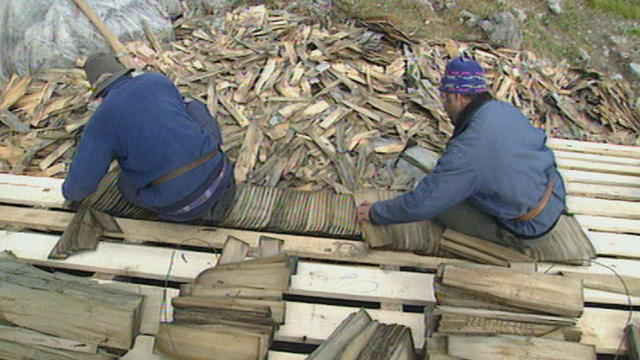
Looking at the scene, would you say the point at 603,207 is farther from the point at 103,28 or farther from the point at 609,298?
the point at 103,28

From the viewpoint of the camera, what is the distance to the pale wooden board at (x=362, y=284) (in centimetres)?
301

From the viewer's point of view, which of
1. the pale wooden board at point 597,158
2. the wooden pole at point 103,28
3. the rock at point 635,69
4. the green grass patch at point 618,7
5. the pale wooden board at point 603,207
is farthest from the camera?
the green grass patch at point 618,7

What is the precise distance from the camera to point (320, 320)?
285 cm

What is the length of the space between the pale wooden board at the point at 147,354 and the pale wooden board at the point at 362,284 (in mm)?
455

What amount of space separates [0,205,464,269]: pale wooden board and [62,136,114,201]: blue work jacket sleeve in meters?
0.57

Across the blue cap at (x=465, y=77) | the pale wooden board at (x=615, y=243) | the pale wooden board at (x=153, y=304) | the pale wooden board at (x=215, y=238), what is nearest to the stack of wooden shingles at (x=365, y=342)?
the pale wooden board at (x=215, y=238)

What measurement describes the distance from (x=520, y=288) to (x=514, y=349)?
1.27 feet

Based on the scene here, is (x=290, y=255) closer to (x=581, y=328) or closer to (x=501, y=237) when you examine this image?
(x=501, y=237)

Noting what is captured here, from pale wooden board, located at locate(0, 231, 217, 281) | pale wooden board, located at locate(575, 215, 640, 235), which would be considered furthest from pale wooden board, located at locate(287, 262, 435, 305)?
pale wooden board, located at locate(575, 215, 640, 235)

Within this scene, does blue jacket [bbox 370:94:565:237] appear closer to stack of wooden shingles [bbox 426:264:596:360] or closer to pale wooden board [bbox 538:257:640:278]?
pale wooden board [bbox 538:257:640:278]

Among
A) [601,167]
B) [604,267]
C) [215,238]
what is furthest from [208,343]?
[601,167]

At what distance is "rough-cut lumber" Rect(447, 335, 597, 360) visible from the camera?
2.37 m

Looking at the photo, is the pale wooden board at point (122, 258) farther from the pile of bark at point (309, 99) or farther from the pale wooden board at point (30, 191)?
the pile of bark at point (309, 99)

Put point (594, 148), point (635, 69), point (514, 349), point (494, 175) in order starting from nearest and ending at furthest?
point (514, 349) → point (494, 175) → point (594, 148) → point (635, 69)
